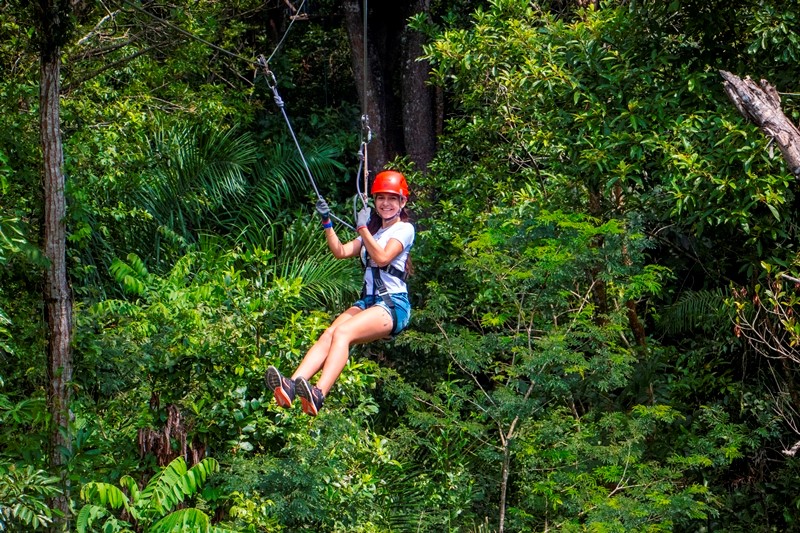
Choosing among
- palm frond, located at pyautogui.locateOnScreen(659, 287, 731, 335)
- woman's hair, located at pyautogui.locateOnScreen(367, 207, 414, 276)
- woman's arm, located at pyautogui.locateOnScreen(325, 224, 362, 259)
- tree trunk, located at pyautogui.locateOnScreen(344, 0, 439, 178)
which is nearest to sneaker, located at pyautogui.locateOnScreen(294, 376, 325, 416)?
woman's arm, located at pyautogui.locateOnScreen(325, 224, 362, 259)

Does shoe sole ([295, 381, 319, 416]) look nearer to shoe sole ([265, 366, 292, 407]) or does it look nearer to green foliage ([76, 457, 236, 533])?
shoe sole ([265, 366, 292, 407])

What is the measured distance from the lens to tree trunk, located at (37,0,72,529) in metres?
6.56

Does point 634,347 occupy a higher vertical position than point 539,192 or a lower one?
lower

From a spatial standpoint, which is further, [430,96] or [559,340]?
[430,96]

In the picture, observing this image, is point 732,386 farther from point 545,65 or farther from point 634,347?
point 545,65

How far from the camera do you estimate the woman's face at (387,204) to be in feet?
22.0

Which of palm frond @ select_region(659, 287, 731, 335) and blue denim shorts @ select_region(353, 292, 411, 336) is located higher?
blue denim shorts @ select_region(353, 292, 411, 336)

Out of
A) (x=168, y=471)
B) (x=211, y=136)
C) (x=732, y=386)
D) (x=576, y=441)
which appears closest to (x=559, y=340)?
(x=576, y=441)

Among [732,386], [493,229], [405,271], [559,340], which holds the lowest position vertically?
[732,386]

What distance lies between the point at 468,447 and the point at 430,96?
4153 millimetres

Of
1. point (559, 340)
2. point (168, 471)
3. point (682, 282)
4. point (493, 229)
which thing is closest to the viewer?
point (168, 471)

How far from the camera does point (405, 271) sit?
6750 mm

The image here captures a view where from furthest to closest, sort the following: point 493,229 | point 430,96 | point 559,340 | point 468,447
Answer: point 430,96, point 468,447, point 493,229, point 559,340

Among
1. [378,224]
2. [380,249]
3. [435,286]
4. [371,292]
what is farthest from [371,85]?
[380,249]
